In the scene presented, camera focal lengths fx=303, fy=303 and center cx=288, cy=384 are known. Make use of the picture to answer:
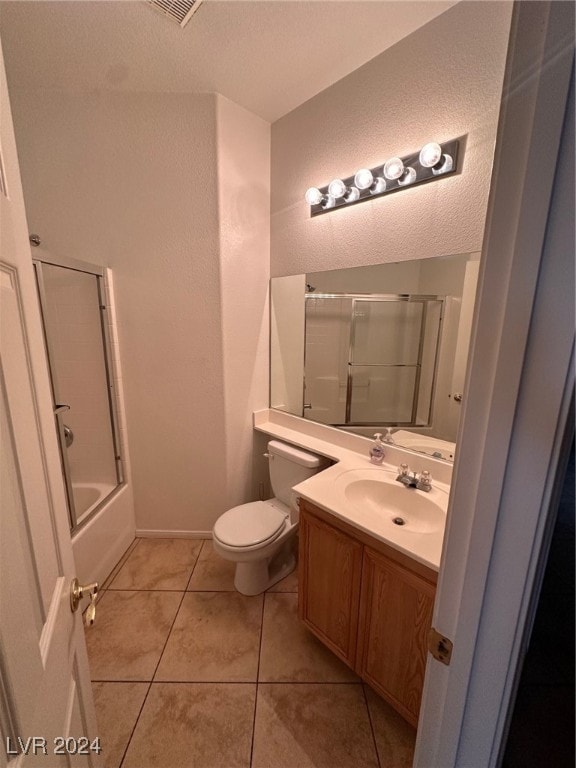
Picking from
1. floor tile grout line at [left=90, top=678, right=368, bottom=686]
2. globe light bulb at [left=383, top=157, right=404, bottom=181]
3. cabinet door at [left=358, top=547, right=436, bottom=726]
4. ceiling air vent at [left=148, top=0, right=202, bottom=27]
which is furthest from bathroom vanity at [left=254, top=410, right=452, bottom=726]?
ceiling air vent at [left=148, top=0, right=202, bottom=27]

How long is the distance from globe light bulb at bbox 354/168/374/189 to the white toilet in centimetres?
144

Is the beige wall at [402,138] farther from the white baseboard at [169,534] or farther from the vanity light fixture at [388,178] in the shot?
the white baseboard at [169,534]

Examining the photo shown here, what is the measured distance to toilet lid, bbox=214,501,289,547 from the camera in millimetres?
1584

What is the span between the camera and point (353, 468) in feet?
4.96

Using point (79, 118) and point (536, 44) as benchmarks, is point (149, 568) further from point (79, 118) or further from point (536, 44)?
point (79, 118)

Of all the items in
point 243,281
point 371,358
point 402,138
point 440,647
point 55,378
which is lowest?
point 440,647

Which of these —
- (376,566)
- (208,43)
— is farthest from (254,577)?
(208,43)

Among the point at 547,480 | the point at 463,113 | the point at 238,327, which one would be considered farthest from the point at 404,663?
the point at 463,113

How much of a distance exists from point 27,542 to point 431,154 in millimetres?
1792

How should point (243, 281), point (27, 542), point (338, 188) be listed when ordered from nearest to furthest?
point (27, 542) < point (338, 188) < point (243, 281)

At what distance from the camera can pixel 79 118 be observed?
1.68 m

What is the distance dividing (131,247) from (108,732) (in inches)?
88.4

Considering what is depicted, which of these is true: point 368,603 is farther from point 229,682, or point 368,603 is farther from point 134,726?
point 134,726

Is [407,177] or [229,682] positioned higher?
[407,177]
